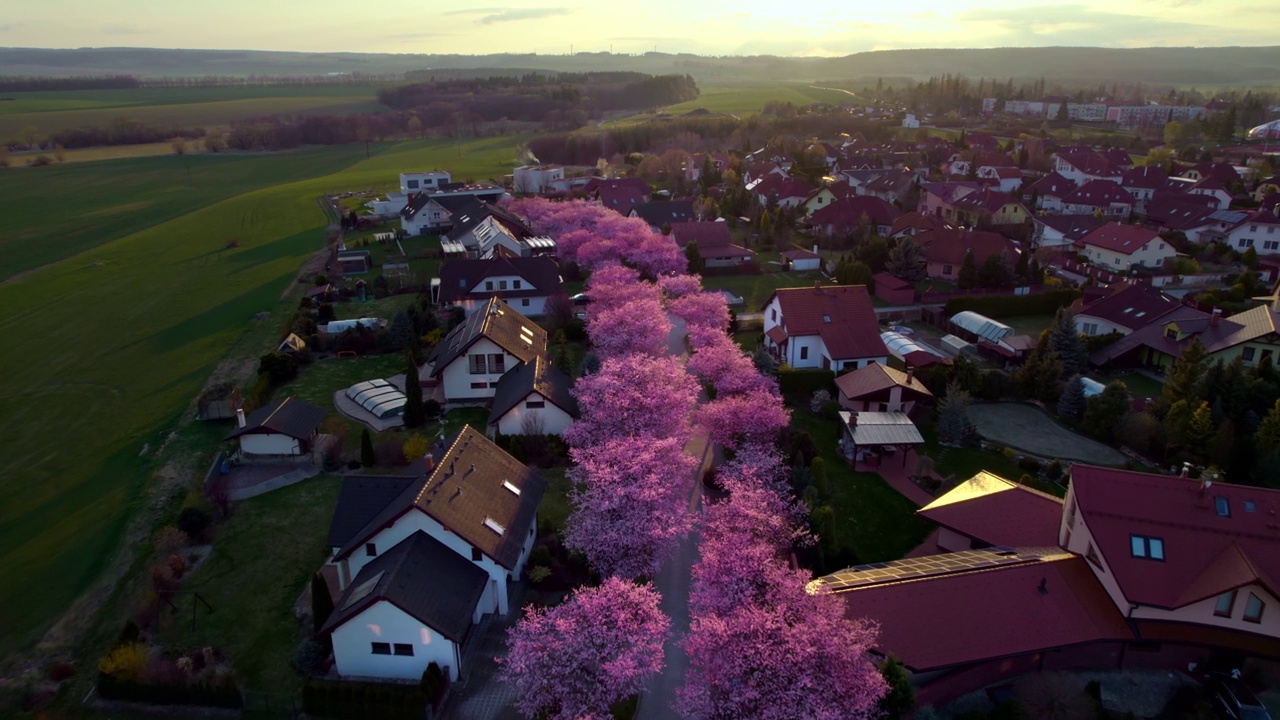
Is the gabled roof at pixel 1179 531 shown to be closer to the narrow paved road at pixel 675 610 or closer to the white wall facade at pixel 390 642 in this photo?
the narrow paved road at pixel 675 610

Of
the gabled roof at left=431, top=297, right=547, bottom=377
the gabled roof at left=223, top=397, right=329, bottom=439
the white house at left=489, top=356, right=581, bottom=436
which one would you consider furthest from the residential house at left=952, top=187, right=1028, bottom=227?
the gabled roof at left=223, top=397, right=329, bottom=439

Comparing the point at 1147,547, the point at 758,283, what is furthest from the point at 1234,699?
the point at 758,283

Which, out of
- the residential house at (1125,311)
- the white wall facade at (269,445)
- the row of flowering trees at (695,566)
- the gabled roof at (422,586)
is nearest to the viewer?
the row of flowering trees at (695,566)

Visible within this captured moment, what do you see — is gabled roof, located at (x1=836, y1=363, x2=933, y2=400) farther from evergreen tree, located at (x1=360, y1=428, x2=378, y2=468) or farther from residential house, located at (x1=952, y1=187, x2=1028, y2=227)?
residential house, located at (x1=952, y1=187, x2=1028, y2=227)

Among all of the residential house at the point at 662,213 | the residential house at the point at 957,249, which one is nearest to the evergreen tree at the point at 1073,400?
the residential house at the point at 957,249

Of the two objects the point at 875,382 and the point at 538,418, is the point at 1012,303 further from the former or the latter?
the point at 538,418
